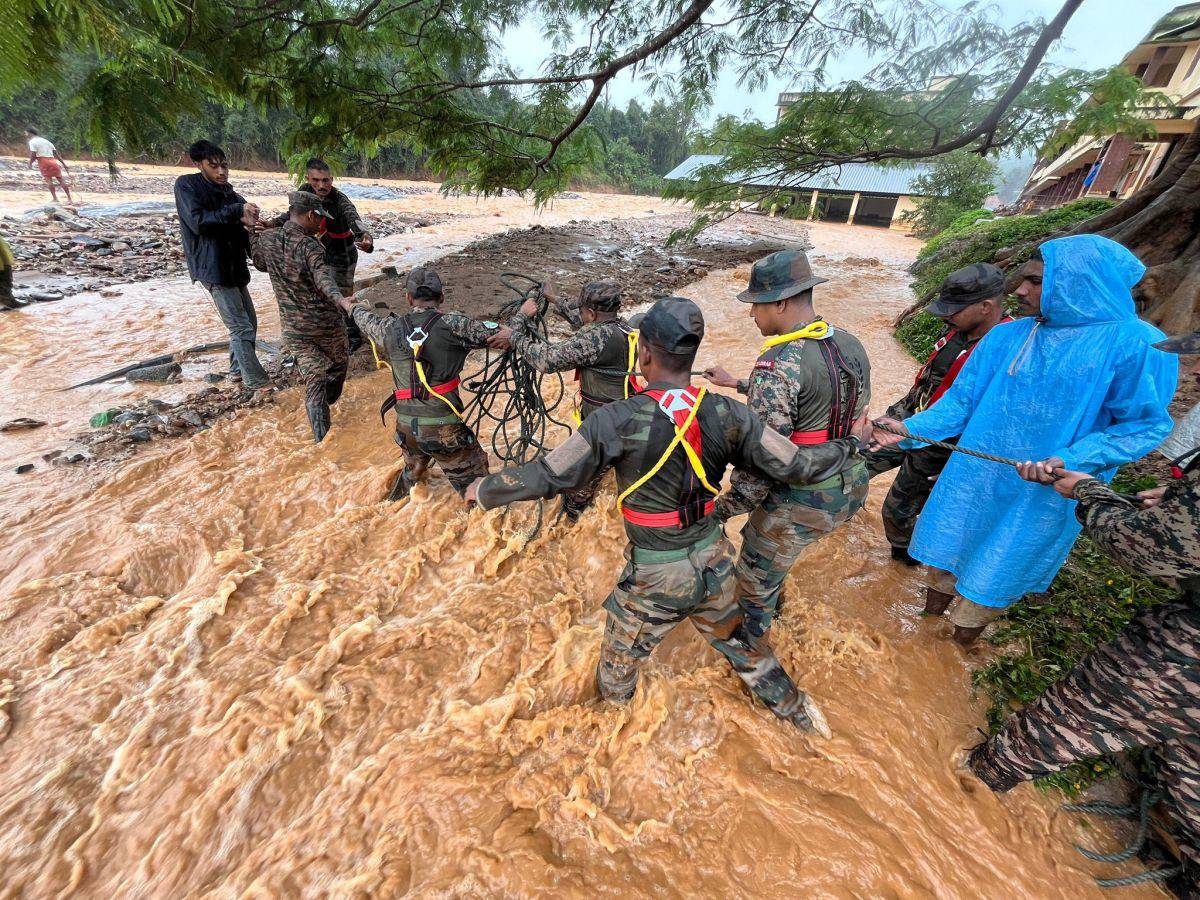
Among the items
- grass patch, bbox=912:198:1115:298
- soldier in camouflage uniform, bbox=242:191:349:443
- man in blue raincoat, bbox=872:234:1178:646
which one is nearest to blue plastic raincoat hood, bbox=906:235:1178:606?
man in blue raincoat, bbox=872:234:1178:646

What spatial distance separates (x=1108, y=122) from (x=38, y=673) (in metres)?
10.1

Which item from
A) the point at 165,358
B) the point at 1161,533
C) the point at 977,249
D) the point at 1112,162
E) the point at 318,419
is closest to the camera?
the point at 1161,533

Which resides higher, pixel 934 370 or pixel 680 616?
pixel 934 370

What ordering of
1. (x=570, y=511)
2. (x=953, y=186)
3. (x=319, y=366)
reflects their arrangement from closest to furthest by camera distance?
(x=570, y=511) < (x=319, y=366) < (x=953, y=186)

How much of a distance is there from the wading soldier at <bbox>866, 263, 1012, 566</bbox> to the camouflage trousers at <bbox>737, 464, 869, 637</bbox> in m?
0.92

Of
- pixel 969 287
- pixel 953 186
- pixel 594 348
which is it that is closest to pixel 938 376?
pixel 969 287

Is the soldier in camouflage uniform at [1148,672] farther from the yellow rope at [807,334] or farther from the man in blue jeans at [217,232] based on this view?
the man in blue jeans at [217,232]

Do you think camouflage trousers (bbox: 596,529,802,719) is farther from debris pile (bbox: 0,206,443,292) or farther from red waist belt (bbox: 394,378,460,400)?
debris pile (bbox: 0,206,443,292)

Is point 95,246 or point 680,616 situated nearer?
point 680,616

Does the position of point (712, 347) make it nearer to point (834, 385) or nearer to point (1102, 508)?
point (834, 385)

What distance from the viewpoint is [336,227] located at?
5770mm

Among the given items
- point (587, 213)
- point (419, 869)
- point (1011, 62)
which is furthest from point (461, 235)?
point (419, 869)

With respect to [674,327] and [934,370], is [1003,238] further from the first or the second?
[674,327]

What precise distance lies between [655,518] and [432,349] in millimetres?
2181
